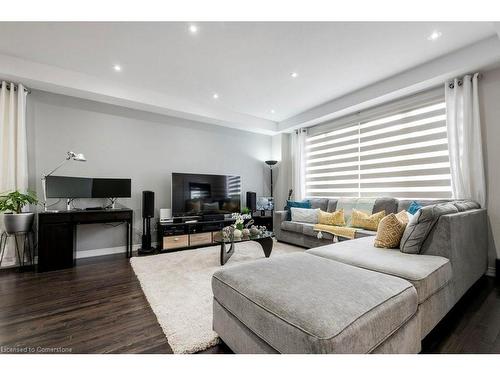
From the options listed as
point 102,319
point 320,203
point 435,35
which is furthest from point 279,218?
point 435,35

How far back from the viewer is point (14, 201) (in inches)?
116

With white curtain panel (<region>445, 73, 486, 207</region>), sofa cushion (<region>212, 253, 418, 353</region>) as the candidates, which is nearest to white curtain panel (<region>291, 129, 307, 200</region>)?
white curtain panel (<region>445, 73, 486, 207</region>)

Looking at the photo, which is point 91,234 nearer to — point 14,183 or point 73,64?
→ point 14,183

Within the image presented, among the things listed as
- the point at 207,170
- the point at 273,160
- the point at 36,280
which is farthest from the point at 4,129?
the point at 273,160

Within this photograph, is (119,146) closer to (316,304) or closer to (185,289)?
(185,289)

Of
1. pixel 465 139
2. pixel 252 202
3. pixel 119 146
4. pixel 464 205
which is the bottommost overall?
pixel 252 202

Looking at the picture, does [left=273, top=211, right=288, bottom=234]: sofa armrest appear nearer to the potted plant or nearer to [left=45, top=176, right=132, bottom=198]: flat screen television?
[left=45, top=176, right=132, bottom=198]: flat screen television

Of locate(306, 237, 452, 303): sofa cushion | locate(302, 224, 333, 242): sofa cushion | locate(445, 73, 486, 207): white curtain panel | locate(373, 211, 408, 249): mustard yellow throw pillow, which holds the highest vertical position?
locate(445, 73, 486, 207): white curtain panel

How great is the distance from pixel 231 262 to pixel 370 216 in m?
2.17

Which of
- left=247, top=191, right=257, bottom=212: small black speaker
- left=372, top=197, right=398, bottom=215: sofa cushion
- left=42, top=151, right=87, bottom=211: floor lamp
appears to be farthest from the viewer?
left=247, top=191, right=257, bottom=212: small black speaker

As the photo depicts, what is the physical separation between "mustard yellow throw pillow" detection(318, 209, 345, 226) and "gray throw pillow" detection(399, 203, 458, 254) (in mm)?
1860

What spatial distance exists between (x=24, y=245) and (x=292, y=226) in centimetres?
401

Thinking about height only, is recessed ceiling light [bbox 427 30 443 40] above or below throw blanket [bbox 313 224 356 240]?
above

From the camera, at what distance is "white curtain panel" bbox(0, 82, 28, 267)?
3148mm
